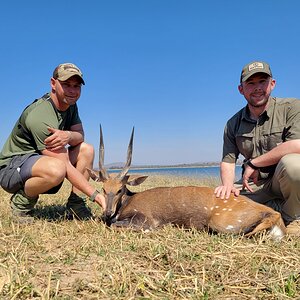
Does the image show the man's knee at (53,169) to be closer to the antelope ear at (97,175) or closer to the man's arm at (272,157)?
the antelope ear at (97,175)

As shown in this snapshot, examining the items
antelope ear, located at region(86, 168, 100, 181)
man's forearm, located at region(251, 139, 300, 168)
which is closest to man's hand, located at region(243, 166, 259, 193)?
man's forearm, located at region(251, 139, 300, 168)

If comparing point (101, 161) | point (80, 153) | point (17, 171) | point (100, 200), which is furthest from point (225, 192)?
point (17, 171)

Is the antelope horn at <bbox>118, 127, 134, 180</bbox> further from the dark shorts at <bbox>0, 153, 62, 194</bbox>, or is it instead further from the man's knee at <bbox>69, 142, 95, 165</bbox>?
the dark shorts at <bbox>0, 153, 62, 194</bbox>

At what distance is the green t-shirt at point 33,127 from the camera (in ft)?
14.9

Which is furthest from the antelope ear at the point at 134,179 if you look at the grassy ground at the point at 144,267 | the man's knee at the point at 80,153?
the grassy ground at the point at 144,267

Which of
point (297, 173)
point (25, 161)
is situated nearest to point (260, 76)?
point (297, 173)

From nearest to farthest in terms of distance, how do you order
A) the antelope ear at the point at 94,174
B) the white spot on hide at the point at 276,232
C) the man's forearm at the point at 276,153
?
the white spot on hide at the point at 276,232
the man's forearm at the point at 276,153
the antelope ear at the point at 94,174

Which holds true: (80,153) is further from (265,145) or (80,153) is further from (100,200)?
(265,145)

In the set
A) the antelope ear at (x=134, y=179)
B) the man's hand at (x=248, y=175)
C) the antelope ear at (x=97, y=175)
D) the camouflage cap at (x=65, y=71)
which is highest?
the camouflage cap at (x=65, y=71)

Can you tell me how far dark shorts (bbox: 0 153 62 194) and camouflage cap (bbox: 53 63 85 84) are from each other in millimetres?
1090

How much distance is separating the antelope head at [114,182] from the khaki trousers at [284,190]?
172 centimetres

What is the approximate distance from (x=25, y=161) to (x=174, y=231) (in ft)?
6.98

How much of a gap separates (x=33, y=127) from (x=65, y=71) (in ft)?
2.87

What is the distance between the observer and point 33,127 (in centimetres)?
452
